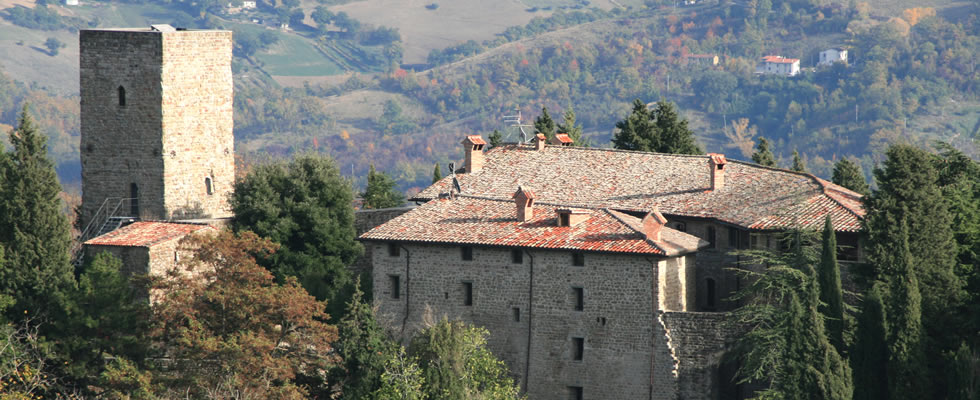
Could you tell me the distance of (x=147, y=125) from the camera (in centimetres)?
5794

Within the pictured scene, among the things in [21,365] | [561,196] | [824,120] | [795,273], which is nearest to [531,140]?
[561,196]

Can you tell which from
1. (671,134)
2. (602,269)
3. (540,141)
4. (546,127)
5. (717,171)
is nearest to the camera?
(602,269)

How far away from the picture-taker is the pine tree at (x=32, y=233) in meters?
49.9

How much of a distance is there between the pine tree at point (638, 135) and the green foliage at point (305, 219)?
58.3ft

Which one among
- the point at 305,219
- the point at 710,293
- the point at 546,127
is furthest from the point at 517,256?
the point at 546,127

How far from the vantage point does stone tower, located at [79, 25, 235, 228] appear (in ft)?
190

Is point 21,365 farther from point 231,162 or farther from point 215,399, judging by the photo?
point 231,162

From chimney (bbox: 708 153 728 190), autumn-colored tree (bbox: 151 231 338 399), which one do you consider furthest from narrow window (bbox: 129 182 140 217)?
chimney (bbox: 708 153 728 190)

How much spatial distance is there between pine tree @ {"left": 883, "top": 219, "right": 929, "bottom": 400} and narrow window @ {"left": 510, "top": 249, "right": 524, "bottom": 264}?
1112 centimetres

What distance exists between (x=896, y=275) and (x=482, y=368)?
12.0m

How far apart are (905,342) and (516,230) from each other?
1263cm

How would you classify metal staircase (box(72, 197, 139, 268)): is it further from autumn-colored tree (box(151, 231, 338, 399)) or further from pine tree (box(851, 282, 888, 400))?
pine tree (box(851, 282, 888, 400))

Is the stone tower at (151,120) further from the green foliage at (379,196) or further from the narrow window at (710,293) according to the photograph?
the narrow window at (710,293)

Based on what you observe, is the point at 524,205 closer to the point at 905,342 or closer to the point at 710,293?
the point at 710,293
